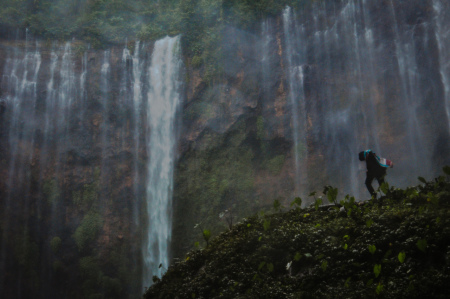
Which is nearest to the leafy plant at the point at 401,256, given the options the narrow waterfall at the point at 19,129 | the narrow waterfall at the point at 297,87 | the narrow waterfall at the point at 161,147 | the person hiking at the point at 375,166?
the person hiking at the point at 375,166

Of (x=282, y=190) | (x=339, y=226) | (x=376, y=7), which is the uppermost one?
(x=376, y=7)

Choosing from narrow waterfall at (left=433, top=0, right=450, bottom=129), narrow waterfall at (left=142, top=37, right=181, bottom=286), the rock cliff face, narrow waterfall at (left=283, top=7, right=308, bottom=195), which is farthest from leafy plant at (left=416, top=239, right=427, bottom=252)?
narrow waterfall at (left=142, top=37, right=181, bottom=286)

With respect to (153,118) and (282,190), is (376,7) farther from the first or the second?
(153,118)

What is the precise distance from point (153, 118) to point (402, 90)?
14.3 metres

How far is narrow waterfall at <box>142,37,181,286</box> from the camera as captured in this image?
19.6m

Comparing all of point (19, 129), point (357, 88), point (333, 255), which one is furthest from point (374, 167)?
point (19, 129)

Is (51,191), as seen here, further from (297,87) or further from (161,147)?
(297,87)

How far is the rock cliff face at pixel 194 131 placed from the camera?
58.2 feet

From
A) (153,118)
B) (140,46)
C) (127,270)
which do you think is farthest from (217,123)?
(127,270)

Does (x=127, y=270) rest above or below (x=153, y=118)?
below

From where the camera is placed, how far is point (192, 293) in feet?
13.1

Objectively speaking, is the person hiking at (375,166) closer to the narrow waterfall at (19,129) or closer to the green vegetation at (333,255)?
the green vegetation at (333,255)

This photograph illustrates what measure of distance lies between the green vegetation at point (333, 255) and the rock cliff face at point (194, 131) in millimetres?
14351

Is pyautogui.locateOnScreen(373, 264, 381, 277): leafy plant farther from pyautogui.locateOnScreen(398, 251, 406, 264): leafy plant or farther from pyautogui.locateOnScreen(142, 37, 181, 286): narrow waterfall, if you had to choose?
pyautogui.locateOnScreen(142, 37, 181, 286): narrow waterfall
